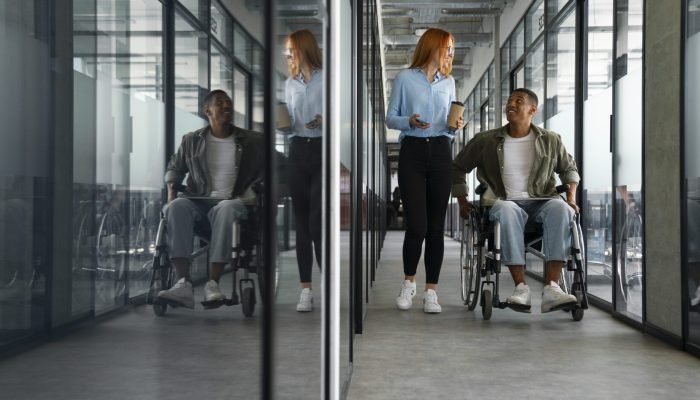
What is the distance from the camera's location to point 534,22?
21.3 feet

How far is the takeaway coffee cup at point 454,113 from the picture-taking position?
3.38m

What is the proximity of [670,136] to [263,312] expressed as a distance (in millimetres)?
2563

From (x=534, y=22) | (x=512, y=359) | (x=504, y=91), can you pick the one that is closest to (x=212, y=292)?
(x=512, y=359)

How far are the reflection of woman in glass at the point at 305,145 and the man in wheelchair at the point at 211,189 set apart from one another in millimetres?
246

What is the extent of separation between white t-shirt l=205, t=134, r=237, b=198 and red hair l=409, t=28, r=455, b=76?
324 cm

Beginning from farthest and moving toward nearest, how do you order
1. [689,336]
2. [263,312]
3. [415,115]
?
1. [415,115]
2. [689,336]
3. [263,312]

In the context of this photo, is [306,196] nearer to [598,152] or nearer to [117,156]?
[117,156]

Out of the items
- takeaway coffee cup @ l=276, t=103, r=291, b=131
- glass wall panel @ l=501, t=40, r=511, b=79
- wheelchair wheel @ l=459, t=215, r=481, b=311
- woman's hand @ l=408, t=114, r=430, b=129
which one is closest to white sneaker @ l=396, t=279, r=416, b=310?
wheelchair wheel @ l=459, t=215, r=481, b=311

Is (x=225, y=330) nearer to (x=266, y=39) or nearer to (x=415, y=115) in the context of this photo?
(x=266, y=39)

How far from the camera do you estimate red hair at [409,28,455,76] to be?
3.68m

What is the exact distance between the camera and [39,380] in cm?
43

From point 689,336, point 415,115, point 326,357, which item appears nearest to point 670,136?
point 689,336

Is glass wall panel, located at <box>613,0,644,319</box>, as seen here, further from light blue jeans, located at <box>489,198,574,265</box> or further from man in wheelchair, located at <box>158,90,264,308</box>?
man in wheelchair, located at <box>158,90,264,308</box>

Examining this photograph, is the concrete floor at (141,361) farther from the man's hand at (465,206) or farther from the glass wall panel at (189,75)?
the man's hand at (465,206)
